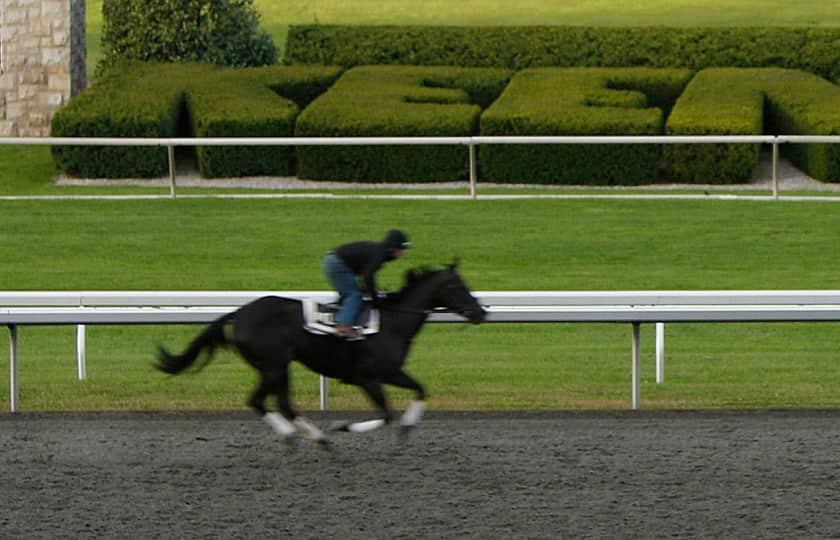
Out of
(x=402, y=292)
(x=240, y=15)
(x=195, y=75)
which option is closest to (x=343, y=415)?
(x=402, y=292)

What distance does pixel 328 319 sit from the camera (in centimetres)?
651

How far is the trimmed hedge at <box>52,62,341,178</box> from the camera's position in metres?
15.0

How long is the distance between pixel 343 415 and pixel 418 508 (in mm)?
1895

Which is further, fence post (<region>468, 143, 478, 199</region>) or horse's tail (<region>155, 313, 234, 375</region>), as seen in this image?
fence post (<region>468, 143, 478, 199</region>)

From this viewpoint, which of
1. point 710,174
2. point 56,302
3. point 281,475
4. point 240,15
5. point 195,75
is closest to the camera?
point 281,475

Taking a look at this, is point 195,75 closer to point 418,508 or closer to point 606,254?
point 606,254

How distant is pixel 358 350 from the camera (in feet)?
21.5

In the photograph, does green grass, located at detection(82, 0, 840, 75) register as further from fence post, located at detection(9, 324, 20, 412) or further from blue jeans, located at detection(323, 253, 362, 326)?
blue jeans, located at detection(323, 253, 362, 326)

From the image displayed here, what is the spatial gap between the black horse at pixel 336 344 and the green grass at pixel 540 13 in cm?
2262

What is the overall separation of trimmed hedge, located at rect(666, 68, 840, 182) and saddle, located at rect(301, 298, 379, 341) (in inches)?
338

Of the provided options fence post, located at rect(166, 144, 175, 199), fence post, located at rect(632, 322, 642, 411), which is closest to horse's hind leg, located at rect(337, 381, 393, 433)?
fence post, located at rect(632, 322, 642, 411)

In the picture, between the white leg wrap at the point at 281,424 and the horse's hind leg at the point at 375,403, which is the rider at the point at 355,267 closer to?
the horse's hind leg at the point at 375,403

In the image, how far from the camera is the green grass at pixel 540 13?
29859 millimetres

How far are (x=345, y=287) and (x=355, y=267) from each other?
0.40 feet
